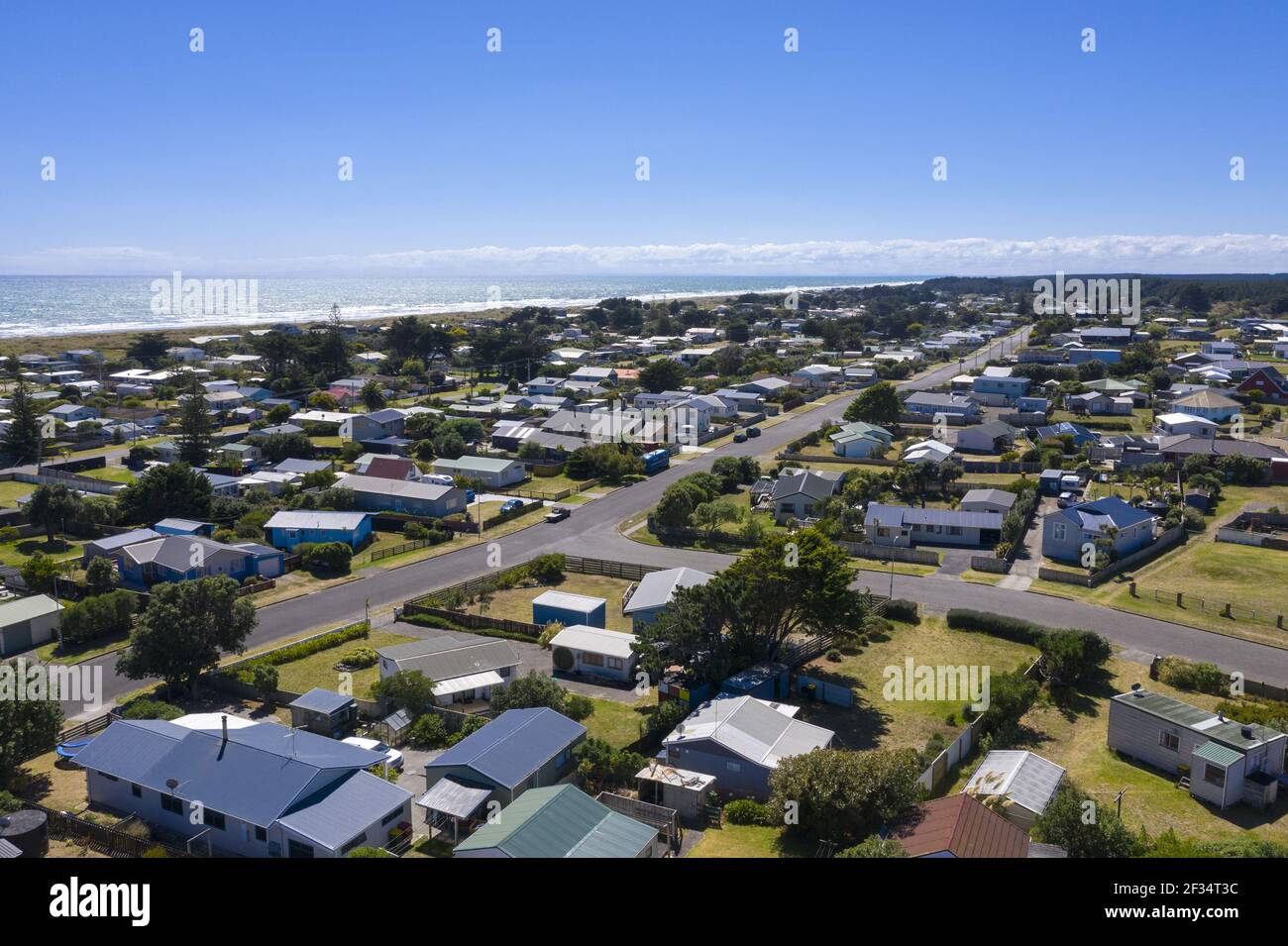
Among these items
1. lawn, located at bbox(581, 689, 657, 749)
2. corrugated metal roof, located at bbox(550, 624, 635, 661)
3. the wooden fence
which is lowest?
lawn, located at bbox(581, 689, 657, 749)

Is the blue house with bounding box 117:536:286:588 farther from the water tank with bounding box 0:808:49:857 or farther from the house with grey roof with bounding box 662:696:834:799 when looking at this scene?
the house with grey roof with bounding box 662:696:834:799

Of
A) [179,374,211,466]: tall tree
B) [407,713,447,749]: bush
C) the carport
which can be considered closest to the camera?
the carport

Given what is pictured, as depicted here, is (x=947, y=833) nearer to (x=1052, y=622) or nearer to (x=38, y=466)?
(x=1052, y=622)

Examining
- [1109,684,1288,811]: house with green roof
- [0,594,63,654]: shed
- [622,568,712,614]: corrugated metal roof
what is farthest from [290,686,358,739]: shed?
[1109,684,1288,811]: house with green roof

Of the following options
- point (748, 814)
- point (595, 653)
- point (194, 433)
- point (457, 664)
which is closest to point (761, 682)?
point (595, 653)

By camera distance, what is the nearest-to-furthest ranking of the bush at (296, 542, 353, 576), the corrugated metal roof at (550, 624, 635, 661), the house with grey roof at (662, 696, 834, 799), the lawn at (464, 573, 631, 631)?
the house with grey roof at (662, 696, 834, 799)
the corrugated metal roof at (550, 624, 635, 661)
the lawn at (464, 573, 631, 631)
the bush at (296, 542, 353, 576)

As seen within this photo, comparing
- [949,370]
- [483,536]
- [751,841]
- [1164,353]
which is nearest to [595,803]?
[751,841]

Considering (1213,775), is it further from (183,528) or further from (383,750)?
(183,528)
